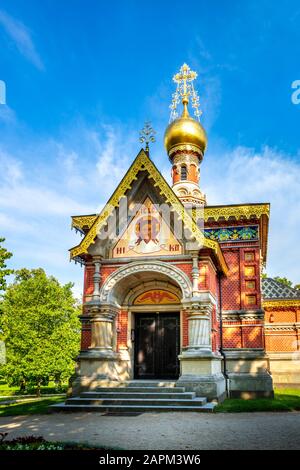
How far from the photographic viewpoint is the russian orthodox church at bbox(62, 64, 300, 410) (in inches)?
543

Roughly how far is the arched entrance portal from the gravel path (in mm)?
4350

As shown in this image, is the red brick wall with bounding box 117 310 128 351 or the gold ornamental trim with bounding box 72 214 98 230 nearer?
the red brick wall with bounding box 117 310 128 351

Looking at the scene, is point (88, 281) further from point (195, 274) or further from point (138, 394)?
point (138, 394)

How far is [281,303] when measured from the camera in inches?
867

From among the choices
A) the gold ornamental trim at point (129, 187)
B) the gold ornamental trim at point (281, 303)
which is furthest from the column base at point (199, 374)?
the gold ornamental trim at point (281, 303)

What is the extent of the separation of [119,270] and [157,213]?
2.44 meters

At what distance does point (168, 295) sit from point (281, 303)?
854cm

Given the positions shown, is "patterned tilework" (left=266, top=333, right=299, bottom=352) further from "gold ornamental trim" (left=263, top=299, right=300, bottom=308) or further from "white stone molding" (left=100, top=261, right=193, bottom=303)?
"white stone molding" (left=100, top=261, right=193, bottom=303)

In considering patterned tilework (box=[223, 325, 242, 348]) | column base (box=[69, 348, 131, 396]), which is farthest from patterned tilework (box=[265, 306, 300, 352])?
column base (box=[69, 348, 131, 396])

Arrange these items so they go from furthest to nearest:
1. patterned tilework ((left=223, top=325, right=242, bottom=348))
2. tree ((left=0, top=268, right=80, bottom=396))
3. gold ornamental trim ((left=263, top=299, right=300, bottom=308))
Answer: tree ((left=0, top=268, right=80, bottom=396))
gold ornamental trim ((left=263, top=299, right=300, bottom=308))
patterned tilework ((left=223, top=325, right=242, bottom=348))

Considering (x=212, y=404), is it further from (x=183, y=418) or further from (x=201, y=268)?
(x=201, y=268)

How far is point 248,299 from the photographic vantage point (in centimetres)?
1783
